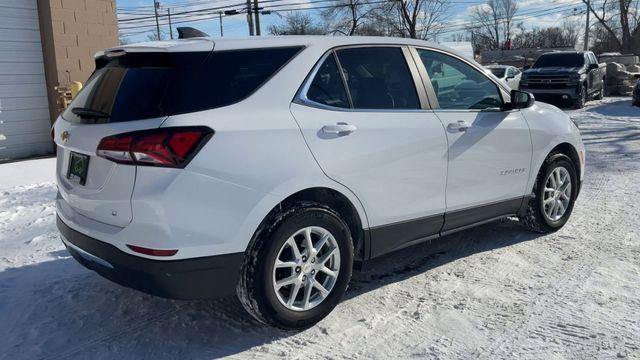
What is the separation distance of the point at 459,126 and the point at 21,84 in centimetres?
839

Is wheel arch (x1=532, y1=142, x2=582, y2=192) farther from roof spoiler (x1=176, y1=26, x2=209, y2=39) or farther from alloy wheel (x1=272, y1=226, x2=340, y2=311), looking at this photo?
roof spoiler (x1=176, y1=26, x2=209, y2=39)

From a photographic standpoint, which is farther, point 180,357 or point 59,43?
point 59,43

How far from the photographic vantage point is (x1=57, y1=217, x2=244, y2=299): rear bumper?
2969 millimetres

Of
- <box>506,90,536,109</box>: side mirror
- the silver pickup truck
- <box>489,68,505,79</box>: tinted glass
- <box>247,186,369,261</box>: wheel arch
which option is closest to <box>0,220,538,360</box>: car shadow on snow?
<box>247,186,369,261</box>: wheel arch

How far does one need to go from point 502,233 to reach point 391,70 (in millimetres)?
2224

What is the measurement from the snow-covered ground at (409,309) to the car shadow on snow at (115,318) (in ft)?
0.04

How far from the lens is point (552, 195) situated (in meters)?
5.30

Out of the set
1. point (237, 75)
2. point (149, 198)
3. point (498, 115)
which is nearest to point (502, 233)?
point (498, 115)

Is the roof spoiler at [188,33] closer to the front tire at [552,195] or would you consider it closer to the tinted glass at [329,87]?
the tinted glass at [329,87]

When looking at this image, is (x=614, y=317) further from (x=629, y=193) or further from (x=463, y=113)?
(x=629, y=193)

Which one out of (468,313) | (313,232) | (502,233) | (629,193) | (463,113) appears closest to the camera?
(313,232)

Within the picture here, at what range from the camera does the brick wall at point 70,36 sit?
9.66 metres

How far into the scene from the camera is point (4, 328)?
3576 mm

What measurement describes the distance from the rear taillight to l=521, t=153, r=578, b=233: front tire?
337 cm
